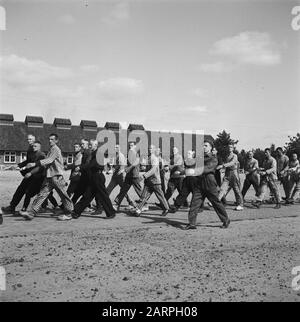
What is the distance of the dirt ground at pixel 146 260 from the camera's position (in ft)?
→ 14.9

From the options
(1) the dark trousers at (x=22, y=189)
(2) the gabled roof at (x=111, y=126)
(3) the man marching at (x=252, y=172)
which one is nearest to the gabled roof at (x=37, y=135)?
(2) the gabled roof at (x=111, y=126)

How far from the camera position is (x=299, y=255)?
6449mm

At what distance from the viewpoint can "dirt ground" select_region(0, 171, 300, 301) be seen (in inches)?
179

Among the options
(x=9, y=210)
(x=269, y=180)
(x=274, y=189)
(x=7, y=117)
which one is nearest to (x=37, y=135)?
(x=7, y=117)

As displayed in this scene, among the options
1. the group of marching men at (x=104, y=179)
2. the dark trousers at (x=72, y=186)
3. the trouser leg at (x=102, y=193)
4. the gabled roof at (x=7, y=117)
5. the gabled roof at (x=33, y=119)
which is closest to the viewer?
the group of marching men at (x=104, y=179)

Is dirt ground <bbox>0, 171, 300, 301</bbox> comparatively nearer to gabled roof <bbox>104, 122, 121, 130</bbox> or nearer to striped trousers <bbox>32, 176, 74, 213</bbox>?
striped trousers <bbox>32, 176, 74, 213</bbox>

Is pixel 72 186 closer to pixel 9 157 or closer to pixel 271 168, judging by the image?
pixel 271 168

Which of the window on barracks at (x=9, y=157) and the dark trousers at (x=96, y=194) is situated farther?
the window on barracks at (x=9, y=157)

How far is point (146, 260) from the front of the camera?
5.89 metres

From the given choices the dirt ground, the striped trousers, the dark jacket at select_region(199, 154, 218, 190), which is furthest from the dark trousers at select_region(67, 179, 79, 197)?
the dark jacket at select_region(199, 154, 218, 190)

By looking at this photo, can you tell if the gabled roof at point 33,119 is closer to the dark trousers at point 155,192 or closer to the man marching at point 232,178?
the man marching at point 232,178
